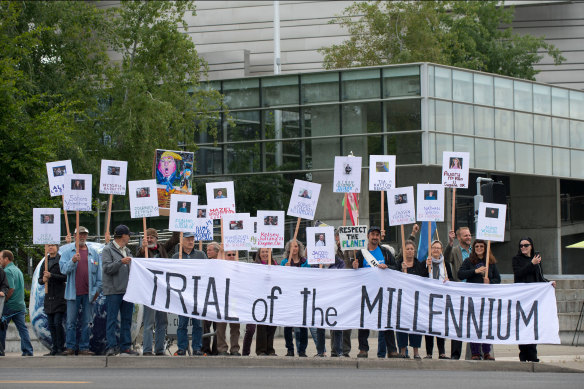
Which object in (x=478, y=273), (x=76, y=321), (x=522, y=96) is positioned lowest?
(x=76, y=321)

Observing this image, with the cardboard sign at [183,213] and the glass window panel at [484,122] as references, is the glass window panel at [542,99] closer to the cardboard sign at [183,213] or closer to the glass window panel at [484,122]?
the glass window panel at [484,122]

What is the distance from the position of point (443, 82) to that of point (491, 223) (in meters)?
25.6

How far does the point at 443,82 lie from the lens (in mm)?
40562

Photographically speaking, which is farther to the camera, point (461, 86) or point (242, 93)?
point (242, 93)

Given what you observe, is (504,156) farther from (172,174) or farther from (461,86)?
(172,174)

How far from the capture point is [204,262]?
15.6 meters

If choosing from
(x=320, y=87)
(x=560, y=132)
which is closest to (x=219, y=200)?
(x=320, y=87)

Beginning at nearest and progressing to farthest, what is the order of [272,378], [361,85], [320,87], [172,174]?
[272,378] < [172,174] < [361,85] < [320,87]

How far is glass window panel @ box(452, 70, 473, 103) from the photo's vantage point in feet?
134

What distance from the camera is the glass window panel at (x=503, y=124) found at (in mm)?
42156

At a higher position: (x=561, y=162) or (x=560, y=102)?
(x=560, y=102)

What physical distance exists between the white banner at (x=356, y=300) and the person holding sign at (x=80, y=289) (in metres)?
0.80

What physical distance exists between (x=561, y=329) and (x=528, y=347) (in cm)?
634

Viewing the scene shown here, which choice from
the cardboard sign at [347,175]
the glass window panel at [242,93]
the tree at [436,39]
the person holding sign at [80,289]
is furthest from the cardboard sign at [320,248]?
the tree at [436,39]
